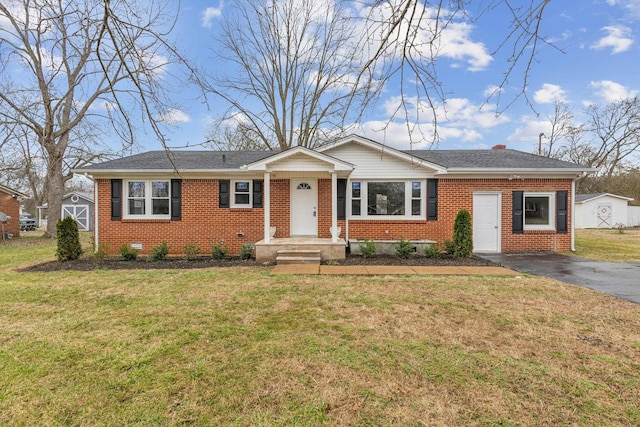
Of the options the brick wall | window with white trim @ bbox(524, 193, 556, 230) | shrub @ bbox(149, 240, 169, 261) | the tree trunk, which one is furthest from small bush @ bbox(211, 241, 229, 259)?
the tree trunk

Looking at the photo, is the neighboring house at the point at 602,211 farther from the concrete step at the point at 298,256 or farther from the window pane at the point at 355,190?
the concrete step at the point at 298,256

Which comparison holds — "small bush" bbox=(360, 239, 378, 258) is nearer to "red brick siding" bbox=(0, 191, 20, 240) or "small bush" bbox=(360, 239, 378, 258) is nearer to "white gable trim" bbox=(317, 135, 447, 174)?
"white gable trim" bbox=(317, 135, 447, 174)

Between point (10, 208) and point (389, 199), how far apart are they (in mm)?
23443

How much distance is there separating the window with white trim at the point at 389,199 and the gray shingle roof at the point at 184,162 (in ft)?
12.9

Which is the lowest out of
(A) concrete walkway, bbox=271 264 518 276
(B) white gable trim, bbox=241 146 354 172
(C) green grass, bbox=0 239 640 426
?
(C) green grass, bbox=0 239 640 426

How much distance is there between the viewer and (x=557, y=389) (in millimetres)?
2469

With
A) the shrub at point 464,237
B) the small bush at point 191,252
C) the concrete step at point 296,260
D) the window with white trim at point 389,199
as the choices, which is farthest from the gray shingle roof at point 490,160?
the small bush at point 191,252

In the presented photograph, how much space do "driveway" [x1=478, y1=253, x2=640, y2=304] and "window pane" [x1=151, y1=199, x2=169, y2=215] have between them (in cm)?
1037

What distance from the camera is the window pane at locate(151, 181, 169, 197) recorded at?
1010cm

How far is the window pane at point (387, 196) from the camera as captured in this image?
33.5 feet

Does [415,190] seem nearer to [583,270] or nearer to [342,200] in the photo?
[342,200]

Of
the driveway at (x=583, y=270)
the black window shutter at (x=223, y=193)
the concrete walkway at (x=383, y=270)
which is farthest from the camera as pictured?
the black window shutter at (x=223, y=193)

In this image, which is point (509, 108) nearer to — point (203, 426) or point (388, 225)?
point (203, 426)

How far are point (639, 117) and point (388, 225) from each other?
94.7 ft
